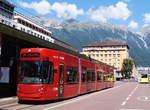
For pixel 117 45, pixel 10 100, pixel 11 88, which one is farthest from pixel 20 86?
pixel 117 45

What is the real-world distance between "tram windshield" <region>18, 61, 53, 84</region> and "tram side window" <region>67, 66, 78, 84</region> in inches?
120

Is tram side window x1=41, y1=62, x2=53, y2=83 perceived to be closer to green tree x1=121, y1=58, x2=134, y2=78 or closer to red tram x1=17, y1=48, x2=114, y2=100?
red tram x1=17, y1=48, x2=114, y2=100

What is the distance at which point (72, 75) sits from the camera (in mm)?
19609

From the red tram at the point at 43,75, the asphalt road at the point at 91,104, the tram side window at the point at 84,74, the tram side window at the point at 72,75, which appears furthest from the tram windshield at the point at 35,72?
the tram side window at the point at 84,74

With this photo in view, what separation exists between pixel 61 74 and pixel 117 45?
160820mm

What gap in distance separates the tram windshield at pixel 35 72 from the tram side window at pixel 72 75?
9.97 ft

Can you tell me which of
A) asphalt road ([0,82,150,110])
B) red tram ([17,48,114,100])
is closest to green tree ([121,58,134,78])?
asphalt road ([0,82,150,110])

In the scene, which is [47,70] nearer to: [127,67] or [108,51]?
[127,67]

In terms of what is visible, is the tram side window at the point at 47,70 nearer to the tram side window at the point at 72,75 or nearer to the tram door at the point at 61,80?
the tram door at the point at 61,80

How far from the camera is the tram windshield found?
15.0m

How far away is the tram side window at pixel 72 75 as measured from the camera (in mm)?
18669

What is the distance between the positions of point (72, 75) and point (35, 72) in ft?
16.1

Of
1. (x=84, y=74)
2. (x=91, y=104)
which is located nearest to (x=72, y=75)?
(x=84, y=74)

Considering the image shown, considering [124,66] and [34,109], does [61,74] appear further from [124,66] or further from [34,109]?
[124,66]
